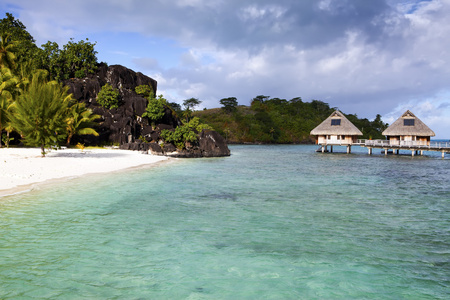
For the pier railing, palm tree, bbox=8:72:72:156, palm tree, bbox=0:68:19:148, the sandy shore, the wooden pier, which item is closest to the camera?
the sandy shore

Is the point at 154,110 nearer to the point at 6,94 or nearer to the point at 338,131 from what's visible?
the point at 6,94

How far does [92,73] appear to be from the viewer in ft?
180

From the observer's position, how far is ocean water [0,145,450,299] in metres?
5.72

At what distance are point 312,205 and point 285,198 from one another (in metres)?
1.68

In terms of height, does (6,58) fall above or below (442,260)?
above

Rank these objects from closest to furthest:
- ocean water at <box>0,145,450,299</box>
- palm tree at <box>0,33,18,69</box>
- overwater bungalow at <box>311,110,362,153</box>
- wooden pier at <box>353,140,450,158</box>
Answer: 1. ocean water at <box>0,145,450,299</box>
2. palm tree at <box>0,33,18,69</box>
3. wooden pier at <box>353,140,450,158</box>
4. overwater bungalow at <box>311,110,362,153</box>

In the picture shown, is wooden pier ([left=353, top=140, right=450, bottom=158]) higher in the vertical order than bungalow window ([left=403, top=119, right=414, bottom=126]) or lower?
lower

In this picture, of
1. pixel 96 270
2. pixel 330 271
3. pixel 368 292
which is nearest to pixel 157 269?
pixel 96 270

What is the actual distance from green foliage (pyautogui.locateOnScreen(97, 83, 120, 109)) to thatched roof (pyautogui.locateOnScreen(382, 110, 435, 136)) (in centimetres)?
4551

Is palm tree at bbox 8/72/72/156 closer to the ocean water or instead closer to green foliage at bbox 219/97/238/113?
the ocean water

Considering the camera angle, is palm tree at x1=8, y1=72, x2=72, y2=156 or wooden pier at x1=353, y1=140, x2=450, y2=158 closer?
palm tree at x1=8, y1=72, x2=72, y2=156

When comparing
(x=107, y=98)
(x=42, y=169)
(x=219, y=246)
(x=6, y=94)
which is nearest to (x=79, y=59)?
(x=107, y=98)

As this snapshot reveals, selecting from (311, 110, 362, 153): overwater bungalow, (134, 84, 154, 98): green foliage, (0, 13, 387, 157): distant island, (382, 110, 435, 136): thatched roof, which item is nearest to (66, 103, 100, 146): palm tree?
(0, 13, 387, 157): distant island

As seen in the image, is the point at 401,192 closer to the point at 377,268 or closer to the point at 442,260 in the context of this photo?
the point at 442,260
